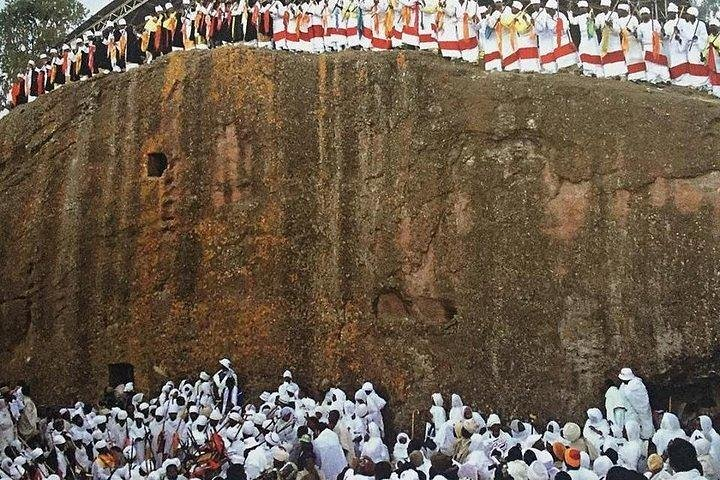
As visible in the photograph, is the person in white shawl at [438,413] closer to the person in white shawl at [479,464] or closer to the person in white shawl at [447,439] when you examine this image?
the person in white shawl at [447,439]

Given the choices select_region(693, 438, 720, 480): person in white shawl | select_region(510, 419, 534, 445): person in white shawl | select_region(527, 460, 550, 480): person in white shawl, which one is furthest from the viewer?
select_region(510, 419, 534, 445): person in white shawl

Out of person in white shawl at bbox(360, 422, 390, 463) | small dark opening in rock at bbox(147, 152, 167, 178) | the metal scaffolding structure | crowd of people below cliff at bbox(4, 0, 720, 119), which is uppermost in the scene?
the metal scaffolding structure

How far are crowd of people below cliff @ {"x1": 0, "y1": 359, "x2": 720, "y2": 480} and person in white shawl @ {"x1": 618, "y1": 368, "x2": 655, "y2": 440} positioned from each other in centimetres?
1

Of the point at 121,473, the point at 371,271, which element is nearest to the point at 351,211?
the point at 371,271

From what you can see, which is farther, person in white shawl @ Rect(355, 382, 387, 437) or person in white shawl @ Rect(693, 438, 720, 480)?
person in white shawl @ Rect(355, 382, 387, 437)

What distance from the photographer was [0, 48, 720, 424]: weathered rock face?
12.1m

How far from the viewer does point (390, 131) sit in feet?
44.9

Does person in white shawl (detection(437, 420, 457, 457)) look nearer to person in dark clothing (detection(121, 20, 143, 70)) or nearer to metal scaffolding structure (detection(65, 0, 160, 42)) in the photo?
person in dark clothing (detection(121, 20, 143, 70))

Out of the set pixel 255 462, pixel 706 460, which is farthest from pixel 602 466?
pixel 255 462

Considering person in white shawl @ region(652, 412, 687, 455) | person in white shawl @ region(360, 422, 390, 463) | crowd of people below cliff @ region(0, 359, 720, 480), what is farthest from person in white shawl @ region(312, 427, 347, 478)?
person in white shawl @ region(652, 412, 687, 455)

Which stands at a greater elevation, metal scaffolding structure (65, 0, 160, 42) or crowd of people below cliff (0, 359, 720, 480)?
metal scaffolding structure (65, 0, 160, 42)

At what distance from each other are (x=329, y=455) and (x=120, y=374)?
5.41 meters

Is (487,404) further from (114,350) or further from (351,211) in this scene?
(114,350)

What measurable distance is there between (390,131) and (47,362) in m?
7.03
